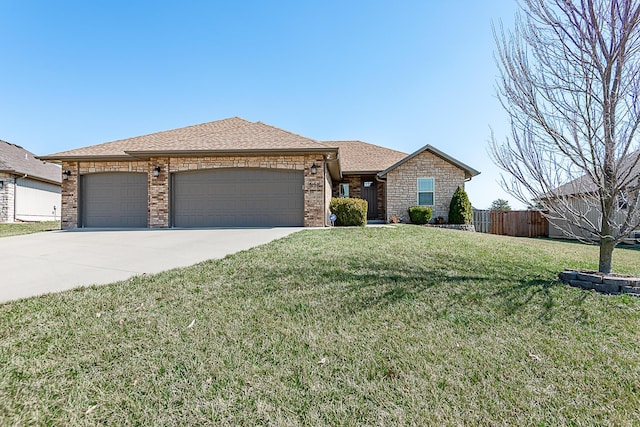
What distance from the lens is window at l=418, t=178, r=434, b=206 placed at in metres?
14.9

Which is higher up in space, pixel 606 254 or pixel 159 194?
pixel 159 194

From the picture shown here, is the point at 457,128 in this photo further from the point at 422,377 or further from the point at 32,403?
the point at 32,403

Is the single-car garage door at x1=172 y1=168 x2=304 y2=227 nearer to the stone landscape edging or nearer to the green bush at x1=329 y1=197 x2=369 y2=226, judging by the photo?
the green bush at x1=329 y1=197 x2=369 y2=226

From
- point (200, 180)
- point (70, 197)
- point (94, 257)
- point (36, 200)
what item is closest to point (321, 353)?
point (94, 257)

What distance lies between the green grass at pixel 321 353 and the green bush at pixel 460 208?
400 inches

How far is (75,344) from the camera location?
8.71ft

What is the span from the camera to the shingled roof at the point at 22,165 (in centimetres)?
1722

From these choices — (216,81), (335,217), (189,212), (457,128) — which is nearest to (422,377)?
(457,128)

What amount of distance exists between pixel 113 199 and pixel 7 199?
9.90m

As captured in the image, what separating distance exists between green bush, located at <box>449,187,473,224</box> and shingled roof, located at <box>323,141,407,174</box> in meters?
4.03

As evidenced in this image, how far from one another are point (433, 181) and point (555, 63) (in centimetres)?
1064

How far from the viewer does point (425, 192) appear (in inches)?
587

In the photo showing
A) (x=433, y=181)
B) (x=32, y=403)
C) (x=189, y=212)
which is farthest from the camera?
(x=433, y=181)

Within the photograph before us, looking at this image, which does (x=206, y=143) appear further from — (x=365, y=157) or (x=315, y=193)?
(x=365, y=157)
